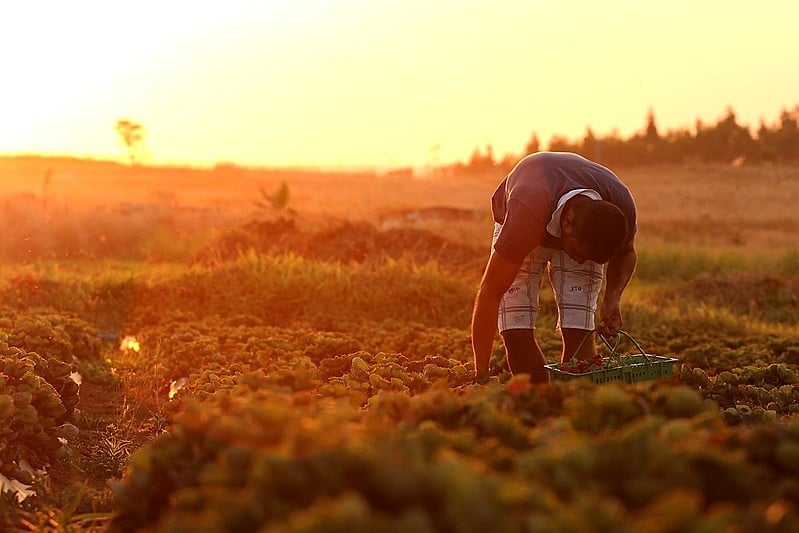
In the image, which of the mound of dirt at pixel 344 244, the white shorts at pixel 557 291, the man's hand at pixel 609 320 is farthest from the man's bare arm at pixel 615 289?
the mound of dirt at pixel 344 244

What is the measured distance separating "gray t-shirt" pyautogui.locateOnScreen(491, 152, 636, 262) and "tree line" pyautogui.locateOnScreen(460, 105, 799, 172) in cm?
4712

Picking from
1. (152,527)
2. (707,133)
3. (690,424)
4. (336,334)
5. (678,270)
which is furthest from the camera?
(707,133)

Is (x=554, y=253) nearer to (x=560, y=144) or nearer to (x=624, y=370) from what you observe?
(x=624, y=370)

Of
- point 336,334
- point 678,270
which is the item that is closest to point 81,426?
point 336,334

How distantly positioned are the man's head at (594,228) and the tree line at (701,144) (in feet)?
156

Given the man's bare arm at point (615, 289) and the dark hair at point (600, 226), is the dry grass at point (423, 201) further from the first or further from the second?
the dark hair at point (600, 226)

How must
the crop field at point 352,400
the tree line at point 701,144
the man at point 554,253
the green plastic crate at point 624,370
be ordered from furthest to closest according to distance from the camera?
the tree line at point 701,144 < the man at point 554,253 < the green plastic crate at point 624,370 < the crop field at point 352,400

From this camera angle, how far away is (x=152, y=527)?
223cm

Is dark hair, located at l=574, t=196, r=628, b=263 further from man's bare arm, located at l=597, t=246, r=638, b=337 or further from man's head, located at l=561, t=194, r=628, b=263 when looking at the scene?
man's bare arm, located at l=597, t=246, r=638, b=337

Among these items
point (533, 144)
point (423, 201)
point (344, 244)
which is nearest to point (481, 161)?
point (533, 144)

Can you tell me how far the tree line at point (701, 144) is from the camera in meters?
51.7

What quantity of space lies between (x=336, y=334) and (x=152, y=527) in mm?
5308

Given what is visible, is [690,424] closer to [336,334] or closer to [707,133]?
[336,334]

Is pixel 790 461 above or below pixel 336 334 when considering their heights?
above
